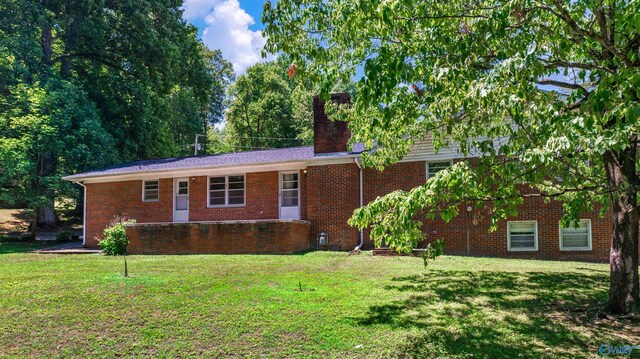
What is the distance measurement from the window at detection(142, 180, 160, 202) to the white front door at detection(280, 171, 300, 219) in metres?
5.72

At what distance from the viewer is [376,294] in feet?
24.5

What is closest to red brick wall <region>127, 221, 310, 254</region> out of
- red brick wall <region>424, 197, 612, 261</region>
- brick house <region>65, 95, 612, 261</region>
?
brick house <region>65, 95, 612, 261</region>

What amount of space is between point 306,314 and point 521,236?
9.93m

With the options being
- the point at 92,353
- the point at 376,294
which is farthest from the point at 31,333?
the point at 376,294

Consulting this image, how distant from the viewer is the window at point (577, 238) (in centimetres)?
1301

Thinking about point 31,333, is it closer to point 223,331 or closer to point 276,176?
point 223,331

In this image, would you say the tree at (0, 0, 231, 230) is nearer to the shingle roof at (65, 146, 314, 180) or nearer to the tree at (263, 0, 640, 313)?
the shingle roof at (65, 146, 314, 180)

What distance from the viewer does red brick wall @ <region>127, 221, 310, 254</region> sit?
13.8 metres

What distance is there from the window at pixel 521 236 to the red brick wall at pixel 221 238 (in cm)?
651

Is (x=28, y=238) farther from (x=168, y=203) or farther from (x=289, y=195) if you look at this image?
(x=289, y=195)

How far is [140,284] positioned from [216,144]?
38.9 m

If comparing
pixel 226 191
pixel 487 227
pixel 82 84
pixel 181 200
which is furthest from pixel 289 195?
pixel 82 84

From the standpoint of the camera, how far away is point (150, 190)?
59.8 feet

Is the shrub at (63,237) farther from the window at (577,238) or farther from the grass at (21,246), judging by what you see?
the window at (577,238)
